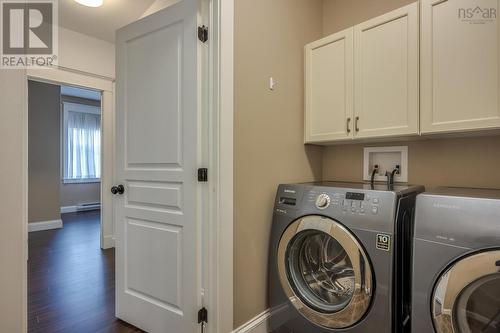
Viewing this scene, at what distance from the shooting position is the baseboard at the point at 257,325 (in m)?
1.61

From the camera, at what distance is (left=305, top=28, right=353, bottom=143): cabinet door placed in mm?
1849

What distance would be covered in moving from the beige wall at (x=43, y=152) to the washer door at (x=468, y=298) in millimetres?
5534

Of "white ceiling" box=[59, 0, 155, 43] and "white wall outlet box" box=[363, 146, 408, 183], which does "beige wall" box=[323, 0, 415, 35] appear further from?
"white ceiling" box=[59, 0, 155, 43]

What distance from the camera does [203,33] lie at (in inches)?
59.6

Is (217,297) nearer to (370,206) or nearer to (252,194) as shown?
(252,194)

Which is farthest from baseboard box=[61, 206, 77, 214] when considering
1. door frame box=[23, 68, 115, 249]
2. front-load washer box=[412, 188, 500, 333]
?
front-load washer box=[412, 188, 500, 333]

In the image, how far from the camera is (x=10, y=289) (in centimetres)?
84

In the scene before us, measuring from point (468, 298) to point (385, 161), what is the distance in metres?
1.12

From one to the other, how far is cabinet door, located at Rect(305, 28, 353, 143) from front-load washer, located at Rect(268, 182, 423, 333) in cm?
53

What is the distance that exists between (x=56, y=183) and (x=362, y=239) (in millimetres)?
5325

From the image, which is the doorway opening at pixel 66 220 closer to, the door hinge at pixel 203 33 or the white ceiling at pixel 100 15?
the white ceiling at pixel 100 15

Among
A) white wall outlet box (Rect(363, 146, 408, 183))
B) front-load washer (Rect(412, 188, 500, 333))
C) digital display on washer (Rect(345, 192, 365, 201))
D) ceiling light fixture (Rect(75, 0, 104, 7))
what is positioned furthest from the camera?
ceiling light fixture (Rect(75, 0, 104, 7))

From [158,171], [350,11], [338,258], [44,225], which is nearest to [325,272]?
[338,258]

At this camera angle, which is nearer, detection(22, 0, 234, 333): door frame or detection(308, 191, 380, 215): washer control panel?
detection(308, 191, 380, 215): washer control panel
